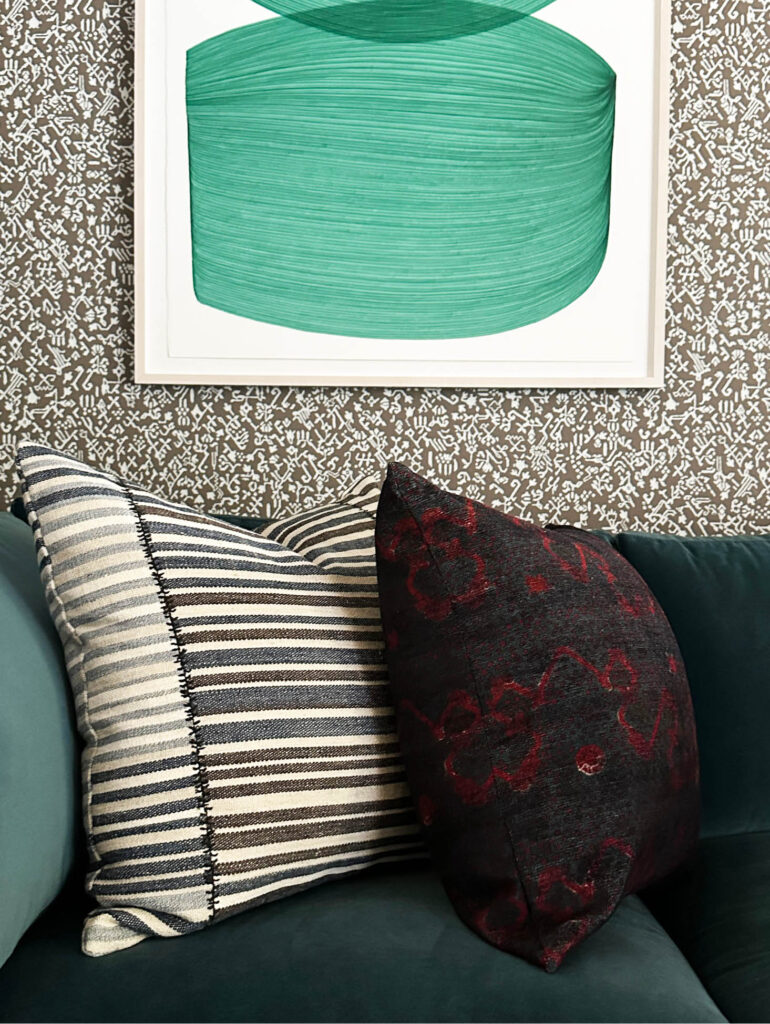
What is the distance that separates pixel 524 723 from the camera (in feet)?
2.82

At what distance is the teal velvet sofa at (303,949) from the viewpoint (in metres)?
0.74

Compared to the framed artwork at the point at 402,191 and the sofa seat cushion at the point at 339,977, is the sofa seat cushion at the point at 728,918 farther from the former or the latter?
the framed artwork at the point at 402,191

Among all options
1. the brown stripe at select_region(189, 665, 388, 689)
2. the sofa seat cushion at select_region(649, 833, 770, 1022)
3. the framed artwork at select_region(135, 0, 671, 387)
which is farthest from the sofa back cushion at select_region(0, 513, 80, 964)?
the framed artwork at select_region(135, 0, 671, 387)

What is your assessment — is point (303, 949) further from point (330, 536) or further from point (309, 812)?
point (330, 536)

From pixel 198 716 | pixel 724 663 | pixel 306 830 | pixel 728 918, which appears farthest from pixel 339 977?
pixel 724 663

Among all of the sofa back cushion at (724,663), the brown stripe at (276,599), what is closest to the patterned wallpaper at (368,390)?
the sofa back cushion at (724,663)

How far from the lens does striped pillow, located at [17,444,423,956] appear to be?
2.72ft

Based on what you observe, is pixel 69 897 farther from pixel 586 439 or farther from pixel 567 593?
pixel 586 439

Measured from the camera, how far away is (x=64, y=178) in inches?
62.0

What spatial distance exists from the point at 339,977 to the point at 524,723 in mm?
280

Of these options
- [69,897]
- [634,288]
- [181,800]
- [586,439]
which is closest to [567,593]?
[181,800]

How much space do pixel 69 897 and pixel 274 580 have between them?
15.7 inches

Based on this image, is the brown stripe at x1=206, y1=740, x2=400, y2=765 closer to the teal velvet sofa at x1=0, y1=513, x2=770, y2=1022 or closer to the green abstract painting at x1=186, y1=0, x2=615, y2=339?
the teal velvet sofa at x1=0, y1=513, x2=770, y2=1022

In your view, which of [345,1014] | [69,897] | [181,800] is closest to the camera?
[345,1014]
